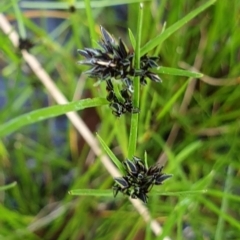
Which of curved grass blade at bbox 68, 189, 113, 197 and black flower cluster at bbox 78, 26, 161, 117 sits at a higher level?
black flower cluster at bbox 78, 26, 161, 117

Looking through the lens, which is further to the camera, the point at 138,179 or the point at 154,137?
the point at 154,137

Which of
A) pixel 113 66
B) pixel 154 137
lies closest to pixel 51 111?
pixel 113 66

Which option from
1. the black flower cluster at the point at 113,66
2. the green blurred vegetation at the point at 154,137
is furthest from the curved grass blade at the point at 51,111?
the green blurred vegetation at the point at 154,137

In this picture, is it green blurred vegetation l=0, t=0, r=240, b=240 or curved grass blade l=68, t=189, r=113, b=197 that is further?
green blurred vegetation l=0, t=0, r=240, b=240

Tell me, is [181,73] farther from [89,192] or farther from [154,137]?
[154,137]

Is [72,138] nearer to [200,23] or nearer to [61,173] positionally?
[61,173]

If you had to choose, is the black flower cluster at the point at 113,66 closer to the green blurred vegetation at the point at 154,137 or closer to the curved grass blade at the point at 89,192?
the curved grass blade at the point at 89,192

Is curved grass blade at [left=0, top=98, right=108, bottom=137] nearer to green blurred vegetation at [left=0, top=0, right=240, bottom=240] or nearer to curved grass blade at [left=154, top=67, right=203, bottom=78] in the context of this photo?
curved grass blade at [left=154, top=67, right=203, bottom=78]

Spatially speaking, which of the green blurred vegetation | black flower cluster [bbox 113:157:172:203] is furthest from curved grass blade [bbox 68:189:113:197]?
the green blurred vegetation
